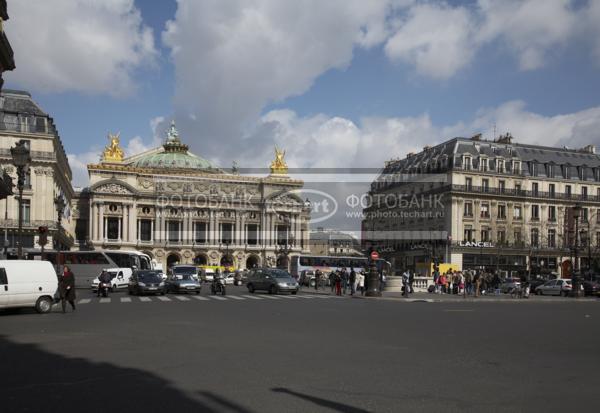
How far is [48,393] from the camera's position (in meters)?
8.70

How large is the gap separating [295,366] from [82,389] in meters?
3.38

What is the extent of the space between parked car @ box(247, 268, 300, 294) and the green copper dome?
8198 cm

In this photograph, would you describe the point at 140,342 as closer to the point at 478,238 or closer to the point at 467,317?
the point at 467,317

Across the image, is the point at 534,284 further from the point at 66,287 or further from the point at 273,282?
the point at 66,287

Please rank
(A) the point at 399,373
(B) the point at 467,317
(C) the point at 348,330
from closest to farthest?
(A) the point at 399,373
(C) the point at 348,330
(B) the point at 467,317

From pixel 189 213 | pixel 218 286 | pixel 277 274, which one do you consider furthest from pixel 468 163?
pixel 189 213

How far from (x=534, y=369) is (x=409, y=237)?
87.9 meters

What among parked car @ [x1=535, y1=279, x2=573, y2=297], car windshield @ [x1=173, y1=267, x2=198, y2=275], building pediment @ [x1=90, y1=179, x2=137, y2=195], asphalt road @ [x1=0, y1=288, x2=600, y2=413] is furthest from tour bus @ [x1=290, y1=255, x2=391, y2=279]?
asphalt road @ [x1=0, y1=288, x2=600, y2=413]

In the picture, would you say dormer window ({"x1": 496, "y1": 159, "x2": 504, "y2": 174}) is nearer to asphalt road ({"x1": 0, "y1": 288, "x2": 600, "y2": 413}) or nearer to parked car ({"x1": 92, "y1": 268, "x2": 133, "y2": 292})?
parked car ({"x1": 92, "y1": 268, "x2": 133, "y2": 292})

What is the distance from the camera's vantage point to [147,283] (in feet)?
122

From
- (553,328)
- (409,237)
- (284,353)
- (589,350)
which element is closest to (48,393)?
(284,353)

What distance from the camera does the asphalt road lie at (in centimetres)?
828

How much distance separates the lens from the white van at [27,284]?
847 inches

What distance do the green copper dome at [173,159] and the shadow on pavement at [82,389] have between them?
366ft
